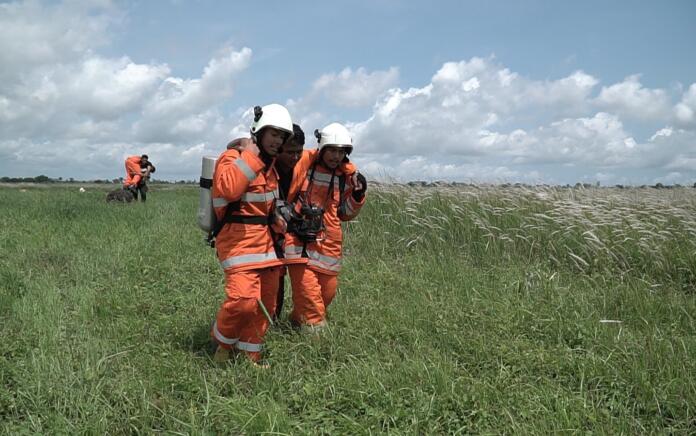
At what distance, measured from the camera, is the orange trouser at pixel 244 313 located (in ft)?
12.9

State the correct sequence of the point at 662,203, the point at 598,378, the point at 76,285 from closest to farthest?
the point at 598,378, the point at 76,285, the point at 662,203

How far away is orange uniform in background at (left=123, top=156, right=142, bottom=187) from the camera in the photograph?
18234 mm

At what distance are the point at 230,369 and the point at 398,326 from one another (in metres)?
1.53

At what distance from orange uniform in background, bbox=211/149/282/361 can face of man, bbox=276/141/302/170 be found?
0.28 meters

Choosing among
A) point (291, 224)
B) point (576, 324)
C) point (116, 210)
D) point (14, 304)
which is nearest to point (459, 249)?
point (576, 324)

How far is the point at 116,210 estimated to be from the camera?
546 inches

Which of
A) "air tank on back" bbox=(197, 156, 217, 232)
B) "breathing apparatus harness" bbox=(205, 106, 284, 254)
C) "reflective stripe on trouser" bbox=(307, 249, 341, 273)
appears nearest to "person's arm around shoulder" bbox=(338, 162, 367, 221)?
"reflective stripe on trouser" bbox=(307, 249, 341, 273)

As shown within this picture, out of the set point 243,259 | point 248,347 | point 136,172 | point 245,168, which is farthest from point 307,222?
point 136,172

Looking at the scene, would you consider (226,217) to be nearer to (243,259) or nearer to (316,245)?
(243,259)

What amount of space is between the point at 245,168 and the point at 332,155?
1.03m

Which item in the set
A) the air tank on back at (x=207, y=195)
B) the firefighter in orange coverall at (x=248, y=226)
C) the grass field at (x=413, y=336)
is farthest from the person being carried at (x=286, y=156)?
the grass field at (x=413, y=336)

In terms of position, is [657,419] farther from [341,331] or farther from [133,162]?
[133,162]

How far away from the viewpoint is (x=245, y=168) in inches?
153

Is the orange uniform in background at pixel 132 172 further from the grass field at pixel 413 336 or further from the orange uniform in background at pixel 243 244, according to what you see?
the orange uniform in background at pixel 243 244
